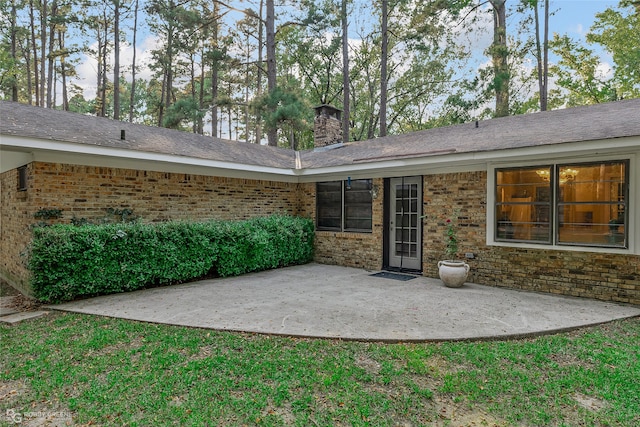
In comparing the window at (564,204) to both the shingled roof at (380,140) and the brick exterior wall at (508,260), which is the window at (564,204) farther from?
the shingled roof at (380,140)

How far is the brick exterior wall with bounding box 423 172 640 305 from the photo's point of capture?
17.3 ft

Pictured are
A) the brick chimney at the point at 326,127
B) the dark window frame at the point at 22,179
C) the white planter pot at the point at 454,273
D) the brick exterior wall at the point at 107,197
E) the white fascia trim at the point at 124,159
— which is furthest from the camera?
the brick chimney at the point at 326,127

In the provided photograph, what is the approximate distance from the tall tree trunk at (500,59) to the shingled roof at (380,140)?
6435 millimetres

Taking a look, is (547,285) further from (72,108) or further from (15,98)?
(72,108)

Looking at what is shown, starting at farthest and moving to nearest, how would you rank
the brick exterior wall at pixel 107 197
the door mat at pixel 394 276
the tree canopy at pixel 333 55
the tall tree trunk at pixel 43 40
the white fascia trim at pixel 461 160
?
the tall tree trunk at pixel 43 40
the tree canopy at pixel 333 55
the door mat at pixel 394 276
the brick exterior wall at pixel 107 197
the white fascia trim at pixel 461 160

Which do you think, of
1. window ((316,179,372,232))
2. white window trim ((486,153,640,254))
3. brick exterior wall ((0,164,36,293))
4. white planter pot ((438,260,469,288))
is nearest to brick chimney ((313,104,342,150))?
window ((316,179,372,232))

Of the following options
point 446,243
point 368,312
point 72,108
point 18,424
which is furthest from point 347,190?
point 72,108

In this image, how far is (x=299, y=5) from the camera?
15.3 m

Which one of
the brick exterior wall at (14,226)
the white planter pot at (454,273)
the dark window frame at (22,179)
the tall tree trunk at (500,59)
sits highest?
the tall tree trunk at (500,59)

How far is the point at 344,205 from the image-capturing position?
872 centimetres

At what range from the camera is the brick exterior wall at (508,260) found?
528 centimetres

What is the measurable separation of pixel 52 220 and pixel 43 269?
107 centimetres

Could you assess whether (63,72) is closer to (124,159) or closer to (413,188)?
(124,159)

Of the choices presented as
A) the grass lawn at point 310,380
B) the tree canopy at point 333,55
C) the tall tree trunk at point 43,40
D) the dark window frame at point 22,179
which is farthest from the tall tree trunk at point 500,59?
the tall tree trunk at point 43,40
